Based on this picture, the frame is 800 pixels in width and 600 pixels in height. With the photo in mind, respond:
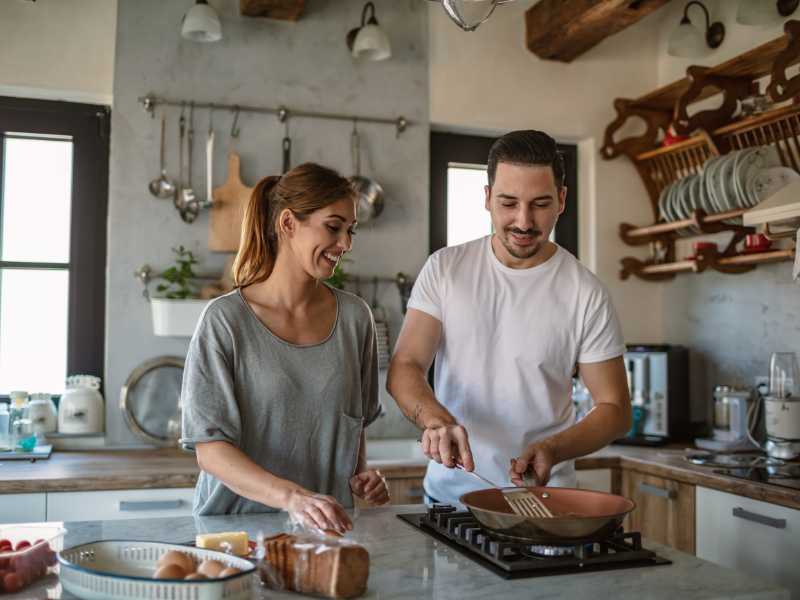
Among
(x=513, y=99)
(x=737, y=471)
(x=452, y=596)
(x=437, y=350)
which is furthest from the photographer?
(x=513, y=99)

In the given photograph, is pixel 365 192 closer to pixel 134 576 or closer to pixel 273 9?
pixel 273 9

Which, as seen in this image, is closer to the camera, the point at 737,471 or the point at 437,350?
the point at 437,350

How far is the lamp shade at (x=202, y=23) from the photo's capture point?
2.99m

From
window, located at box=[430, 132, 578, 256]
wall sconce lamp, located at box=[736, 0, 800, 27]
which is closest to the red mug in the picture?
wall sconce lamp, located at box=[736, 0, 800, 27]

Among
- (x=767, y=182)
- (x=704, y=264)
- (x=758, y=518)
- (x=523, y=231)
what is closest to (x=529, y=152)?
(x=523, y=231)

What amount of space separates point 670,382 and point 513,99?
1.28 m

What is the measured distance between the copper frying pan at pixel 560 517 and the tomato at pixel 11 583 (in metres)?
0.67

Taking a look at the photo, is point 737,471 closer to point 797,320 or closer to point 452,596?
point 797,320

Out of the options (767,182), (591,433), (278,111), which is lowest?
(591,433)

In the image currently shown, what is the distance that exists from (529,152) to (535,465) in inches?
26.4

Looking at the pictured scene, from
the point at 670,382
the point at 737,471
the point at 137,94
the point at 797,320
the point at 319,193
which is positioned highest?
the point at 137,94

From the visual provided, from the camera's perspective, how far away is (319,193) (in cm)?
176

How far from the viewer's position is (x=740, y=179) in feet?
9.70

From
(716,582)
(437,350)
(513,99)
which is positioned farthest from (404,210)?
(716,582)
